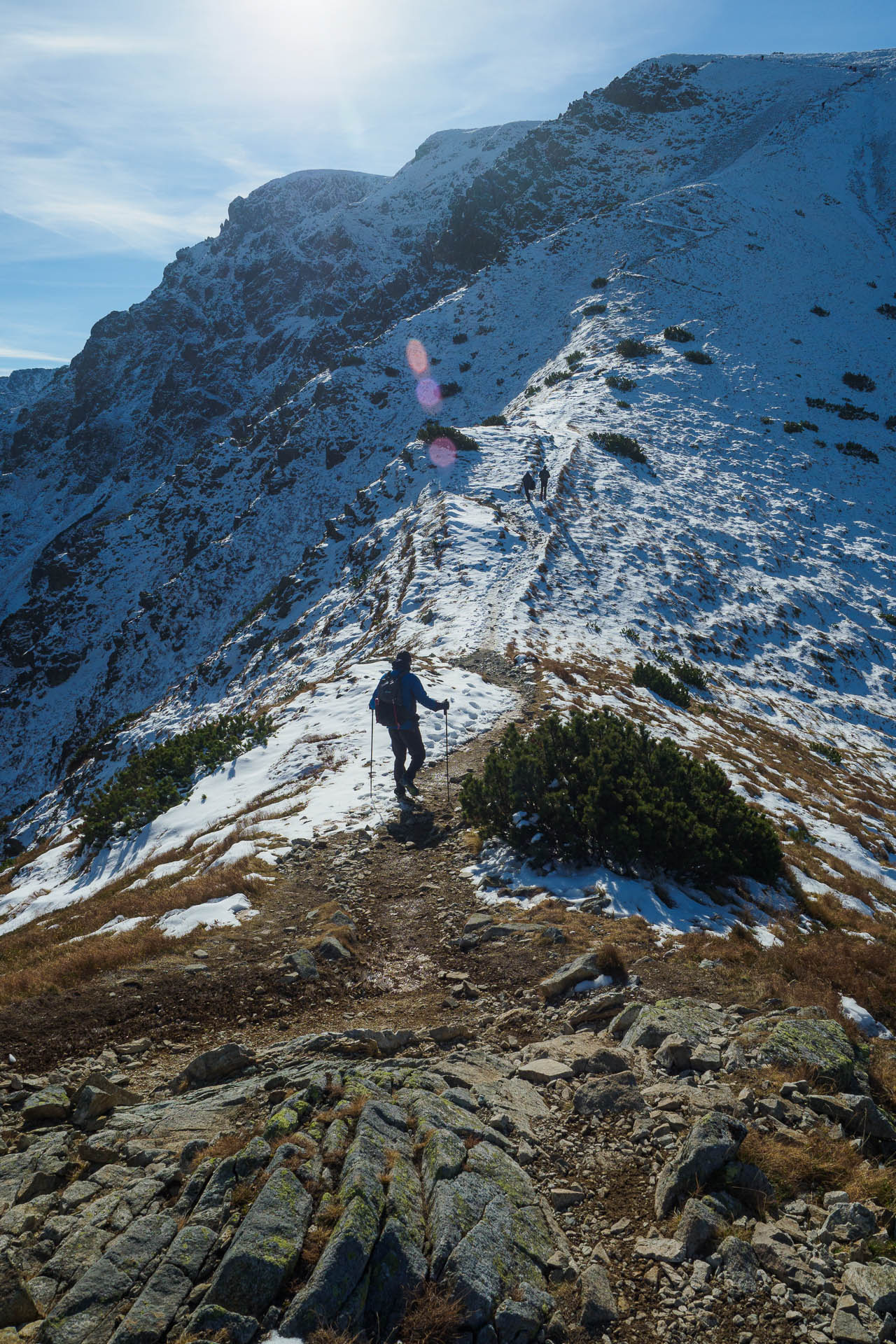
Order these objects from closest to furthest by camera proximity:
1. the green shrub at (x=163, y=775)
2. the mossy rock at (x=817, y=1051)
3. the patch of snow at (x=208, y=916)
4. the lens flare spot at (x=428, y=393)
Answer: the mossy rock at (x=817, y=1051) → the patch of snow at (x=208, y=916) → the green shrub at (x=163, y=775) → the lens flare spot at (x=428, y=393)

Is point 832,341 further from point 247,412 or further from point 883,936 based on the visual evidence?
point 247,412

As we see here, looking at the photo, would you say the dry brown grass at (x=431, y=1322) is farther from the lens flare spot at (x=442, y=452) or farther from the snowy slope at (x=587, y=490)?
the lens flare spot at (x=442, y=452)

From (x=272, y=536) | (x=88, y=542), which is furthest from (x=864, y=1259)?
(x=88, y=542)

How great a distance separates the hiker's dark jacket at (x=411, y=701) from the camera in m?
12.6

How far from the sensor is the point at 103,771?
92.4ft

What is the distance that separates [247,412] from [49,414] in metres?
53.0

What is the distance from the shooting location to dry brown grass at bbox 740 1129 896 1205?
3.85 m

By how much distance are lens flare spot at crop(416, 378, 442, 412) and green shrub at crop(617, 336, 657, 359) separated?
46.2 feet

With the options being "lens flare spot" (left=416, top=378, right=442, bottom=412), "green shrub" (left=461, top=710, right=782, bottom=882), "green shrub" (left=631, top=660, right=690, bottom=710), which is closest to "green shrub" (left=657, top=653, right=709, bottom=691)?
"green shrub" (left=631, top=660, right=690, bottom=710)

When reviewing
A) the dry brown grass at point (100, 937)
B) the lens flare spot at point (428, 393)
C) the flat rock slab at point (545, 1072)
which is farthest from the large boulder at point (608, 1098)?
the lens flare spot at point (428, 393)

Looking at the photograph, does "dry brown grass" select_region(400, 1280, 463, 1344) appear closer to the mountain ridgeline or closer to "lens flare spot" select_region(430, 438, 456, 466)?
the mountain ridgeline

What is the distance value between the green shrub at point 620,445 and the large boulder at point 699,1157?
35.6m

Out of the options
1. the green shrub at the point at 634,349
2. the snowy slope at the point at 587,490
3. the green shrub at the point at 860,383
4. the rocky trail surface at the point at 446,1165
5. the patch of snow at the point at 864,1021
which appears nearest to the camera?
the rocky trail surface at the point at 446,1165

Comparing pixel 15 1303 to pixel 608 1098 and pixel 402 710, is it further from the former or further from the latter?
pixel 402 710
